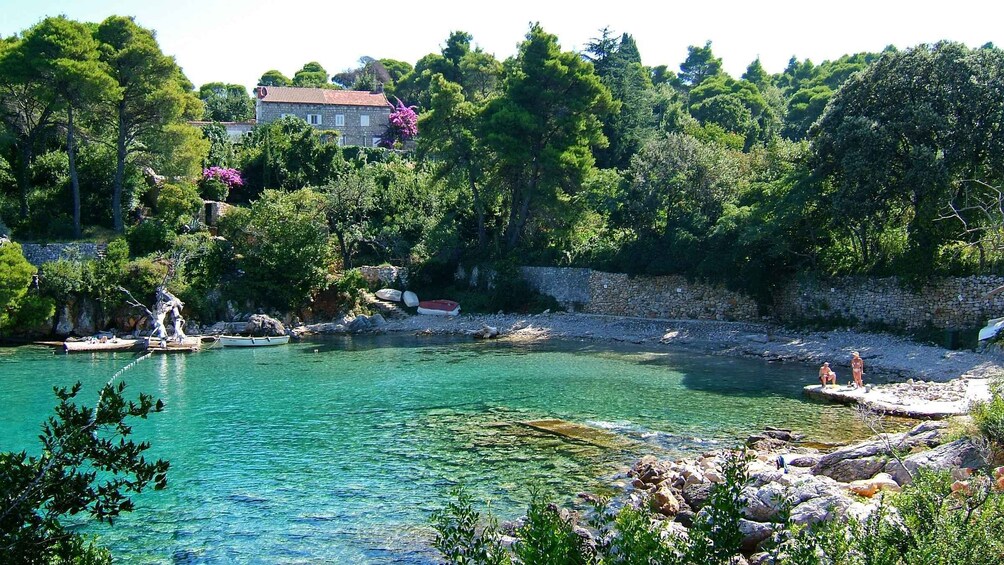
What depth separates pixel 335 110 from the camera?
68.1 meters

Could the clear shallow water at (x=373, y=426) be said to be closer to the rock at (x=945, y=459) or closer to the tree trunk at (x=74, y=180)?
the rock at (x=945, y=459)

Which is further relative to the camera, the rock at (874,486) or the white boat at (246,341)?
the white boat at (246,341)

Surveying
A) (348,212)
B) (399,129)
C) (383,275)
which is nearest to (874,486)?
(383,275)

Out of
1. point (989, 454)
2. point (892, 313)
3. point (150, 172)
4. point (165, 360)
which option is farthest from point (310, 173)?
point (989, 454)

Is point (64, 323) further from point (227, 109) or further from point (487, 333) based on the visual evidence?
point (227, 109)

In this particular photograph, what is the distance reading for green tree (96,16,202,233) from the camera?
127 ft

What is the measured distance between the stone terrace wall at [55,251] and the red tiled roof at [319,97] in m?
32.4

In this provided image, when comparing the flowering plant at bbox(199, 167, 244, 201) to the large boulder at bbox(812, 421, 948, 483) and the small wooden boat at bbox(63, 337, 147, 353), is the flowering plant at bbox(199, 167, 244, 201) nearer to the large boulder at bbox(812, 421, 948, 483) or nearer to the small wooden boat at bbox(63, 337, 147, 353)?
the small wooden boat at bbox(63, 337, 147, 353)

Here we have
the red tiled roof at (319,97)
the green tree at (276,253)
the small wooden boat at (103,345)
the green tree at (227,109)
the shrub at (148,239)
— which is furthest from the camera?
the green tree at (227,109)

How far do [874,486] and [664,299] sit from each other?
2498 cm

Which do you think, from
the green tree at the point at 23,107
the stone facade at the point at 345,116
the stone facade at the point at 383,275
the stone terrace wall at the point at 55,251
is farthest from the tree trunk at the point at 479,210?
the stone facade at the point at 345,116

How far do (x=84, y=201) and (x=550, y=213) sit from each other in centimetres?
2562

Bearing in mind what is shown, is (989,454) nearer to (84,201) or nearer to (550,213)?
(550,213)

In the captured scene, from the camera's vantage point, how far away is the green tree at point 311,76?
98706mm
